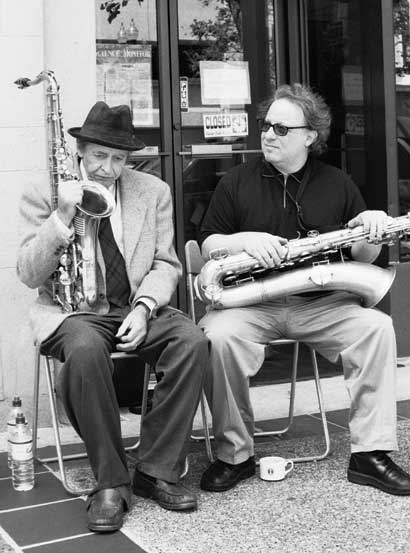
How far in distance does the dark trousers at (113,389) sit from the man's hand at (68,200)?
1.38ft

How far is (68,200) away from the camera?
400 cm

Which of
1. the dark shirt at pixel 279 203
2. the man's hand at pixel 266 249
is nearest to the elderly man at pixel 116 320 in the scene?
the dark shirt at pixel 279 203

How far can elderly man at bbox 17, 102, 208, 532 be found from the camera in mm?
3848

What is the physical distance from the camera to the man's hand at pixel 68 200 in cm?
401

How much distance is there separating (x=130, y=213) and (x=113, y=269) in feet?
0.87

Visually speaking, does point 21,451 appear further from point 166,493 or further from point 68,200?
point 68,200

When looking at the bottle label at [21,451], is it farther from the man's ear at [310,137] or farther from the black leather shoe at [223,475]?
the man's ear at [310,137]

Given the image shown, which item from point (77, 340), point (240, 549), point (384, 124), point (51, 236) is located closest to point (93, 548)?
point (240, 549)

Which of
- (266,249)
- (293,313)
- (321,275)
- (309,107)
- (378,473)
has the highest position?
(309,107)

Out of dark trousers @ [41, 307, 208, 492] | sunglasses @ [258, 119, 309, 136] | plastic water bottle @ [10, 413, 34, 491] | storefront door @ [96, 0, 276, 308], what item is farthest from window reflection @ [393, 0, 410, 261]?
plastic water bottle @ [10, 413, 34, 491]

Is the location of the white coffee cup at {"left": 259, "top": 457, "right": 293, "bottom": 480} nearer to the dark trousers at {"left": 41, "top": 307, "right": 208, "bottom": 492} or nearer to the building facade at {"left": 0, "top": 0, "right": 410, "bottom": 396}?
the dark trousers at {"left": 41, "top": 307, "right": 208, "bottom": 492}

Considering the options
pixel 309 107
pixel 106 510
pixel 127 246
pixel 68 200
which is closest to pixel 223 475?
pixel 106 510

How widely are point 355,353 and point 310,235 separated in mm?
563

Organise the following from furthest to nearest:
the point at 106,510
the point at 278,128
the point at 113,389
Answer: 1. the point at 278,128
2. the point at 113,389
3. the point at 106,510
